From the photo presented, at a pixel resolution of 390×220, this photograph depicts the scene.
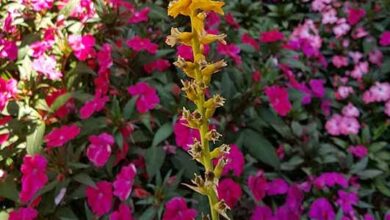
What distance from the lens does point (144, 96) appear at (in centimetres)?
235

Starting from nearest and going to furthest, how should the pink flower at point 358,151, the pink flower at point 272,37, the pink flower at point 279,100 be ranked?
the pink flower at point 279,100
the pink flower at point 358,151
the pink flower at point 272,37

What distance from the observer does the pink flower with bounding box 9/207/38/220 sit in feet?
6.73

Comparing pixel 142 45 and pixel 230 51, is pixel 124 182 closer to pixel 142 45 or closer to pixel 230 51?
pixel 142 45

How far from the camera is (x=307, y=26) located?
338cm

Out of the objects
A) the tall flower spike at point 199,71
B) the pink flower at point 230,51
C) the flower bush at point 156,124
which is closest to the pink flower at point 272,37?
the flower bush at point 156,124

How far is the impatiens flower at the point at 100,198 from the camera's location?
2.10 meters

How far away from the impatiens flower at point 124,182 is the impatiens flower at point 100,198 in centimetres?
3

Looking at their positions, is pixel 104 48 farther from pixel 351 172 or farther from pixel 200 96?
pixel 200 96

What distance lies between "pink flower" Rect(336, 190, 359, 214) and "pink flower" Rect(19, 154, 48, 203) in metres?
A: 1.25

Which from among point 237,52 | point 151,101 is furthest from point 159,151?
point 237,52

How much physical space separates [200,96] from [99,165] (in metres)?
1.40

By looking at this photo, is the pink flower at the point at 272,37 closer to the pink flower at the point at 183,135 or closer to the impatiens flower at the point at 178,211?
the pink flower at the point at 183,135

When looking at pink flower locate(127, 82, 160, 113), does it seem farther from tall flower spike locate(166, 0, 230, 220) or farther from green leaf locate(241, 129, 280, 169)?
tall flower spike locate(166, 0, 230, 220)

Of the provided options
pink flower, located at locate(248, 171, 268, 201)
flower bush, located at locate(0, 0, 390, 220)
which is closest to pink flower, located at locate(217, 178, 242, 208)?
flower bush, located at locate(0, 0, 390, 220)
